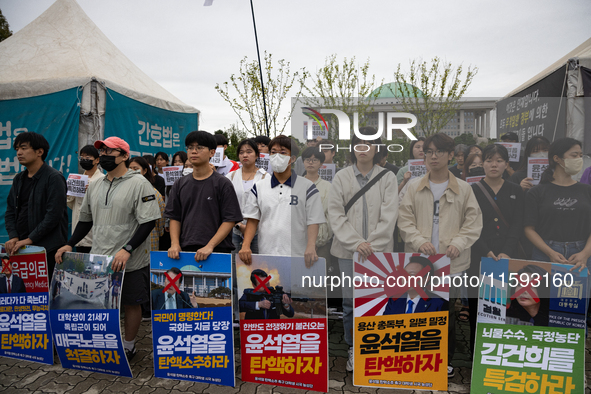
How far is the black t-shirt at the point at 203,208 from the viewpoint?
267cm

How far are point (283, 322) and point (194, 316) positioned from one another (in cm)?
64

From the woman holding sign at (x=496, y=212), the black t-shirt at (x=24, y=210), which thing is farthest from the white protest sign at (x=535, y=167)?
the black t-shirt at (x=24, y=210)

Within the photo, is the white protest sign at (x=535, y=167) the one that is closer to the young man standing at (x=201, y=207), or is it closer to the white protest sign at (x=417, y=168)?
the white protest sign at (x=417, y=168)

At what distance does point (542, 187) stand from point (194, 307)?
263 centimetres

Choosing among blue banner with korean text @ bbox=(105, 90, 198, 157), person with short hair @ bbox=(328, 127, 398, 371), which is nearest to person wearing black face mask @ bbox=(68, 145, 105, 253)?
blue banner with korean text @ bbox=(105, 90, 198, 157)

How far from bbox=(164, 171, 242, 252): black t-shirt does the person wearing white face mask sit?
2.13 m

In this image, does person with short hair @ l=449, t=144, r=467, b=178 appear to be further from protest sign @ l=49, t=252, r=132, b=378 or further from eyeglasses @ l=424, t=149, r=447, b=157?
protest sign @ l=49, t=252, r=132, b=378

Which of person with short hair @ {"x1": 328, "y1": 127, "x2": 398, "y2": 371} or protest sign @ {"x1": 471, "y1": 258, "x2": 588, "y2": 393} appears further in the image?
person with short hair @ {"x1": 328, "y1": 127, "x2": 398, "y2": 371}

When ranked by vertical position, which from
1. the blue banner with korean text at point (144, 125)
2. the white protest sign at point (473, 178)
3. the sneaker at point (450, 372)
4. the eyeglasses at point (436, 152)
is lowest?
the sneaker at point (450, 372)

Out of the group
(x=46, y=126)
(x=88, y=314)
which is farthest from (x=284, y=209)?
(x=46, y=126)

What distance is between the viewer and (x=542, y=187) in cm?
256

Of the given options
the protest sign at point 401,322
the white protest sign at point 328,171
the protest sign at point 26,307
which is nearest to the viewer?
the protest sign at point 401,322

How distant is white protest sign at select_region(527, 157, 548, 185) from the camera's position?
2.57 m

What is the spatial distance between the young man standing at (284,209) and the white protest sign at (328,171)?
0.11m
